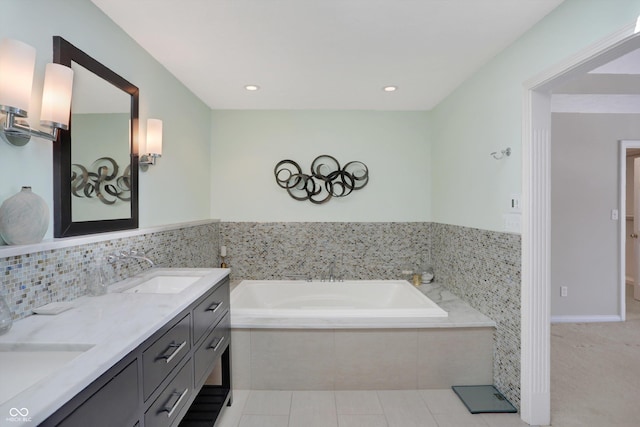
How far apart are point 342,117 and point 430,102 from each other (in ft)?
3.13

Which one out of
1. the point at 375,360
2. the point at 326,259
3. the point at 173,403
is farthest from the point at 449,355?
the point at 173,403

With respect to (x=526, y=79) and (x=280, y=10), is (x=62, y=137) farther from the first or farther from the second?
(x=526, y=79)

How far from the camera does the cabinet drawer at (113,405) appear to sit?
86cm

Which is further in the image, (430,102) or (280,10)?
(430,102)

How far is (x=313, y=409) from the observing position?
2.26 metres

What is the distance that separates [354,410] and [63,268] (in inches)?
75.6

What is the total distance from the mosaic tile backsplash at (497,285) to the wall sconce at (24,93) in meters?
2.60

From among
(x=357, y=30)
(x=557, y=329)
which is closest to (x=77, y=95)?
(x=357, y=30)

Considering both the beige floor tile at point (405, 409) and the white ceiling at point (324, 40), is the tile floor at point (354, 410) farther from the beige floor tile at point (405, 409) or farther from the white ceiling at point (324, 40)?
the white ceiling at point (324, 40)

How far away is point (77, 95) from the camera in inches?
65.5

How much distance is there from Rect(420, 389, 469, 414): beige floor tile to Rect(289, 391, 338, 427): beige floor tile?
67 cm

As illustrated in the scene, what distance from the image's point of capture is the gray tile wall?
3768mm

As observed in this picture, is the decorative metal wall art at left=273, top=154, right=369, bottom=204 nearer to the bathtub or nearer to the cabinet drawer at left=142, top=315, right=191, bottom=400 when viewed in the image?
the bathtub

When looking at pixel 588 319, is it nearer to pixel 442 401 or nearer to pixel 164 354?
pixel 442 401
